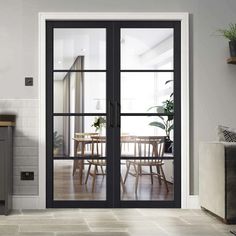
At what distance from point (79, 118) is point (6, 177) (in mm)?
965

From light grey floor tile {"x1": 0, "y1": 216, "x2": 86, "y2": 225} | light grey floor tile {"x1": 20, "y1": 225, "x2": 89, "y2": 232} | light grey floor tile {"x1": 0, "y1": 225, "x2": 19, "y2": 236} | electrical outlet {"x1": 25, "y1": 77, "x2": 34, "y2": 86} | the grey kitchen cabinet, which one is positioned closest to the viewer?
light grey floor tile {"x1": 0, "y1": 225, "x2": 19, "y2": 236}

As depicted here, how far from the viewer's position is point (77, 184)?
207 inches

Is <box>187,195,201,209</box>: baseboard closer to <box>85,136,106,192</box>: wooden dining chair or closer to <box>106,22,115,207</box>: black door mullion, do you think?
<box>106,22,115,207</box>: black door mullion

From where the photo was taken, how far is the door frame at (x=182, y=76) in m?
5.23

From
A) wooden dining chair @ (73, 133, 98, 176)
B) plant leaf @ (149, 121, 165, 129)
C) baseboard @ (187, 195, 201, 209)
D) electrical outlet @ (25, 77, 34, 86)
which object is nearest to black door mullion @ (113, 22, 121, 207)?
wooden dining chair @ (73, 133, 98, 176)

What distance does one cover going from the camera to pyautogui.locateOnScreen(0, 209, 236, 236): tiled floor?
403 cm

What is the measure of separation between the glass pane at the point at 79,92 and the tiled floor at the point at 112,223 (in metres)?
1.03

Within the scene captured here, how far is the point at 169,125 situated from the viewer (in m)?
5.34

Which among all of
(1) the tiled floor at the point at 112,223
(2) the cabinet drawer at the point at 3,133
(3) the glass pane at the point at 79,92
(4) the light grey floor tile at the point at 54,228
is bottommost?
(1) the tiled floor at the point at 112,223

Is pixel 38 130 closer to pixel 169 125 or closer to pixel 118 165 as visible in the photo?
pixel 118 165

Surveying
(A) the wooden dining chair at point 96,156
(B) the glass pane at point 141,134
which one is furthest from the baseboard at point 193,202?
(A) the wooden dining chair at point 96,156

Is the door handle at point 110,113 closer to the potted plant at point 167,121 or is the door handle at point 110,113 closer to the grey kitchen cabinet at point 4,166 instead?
the potted plant at point 167,121

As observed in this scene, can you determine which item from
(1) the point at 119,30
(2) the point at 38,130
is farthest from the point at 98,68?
(2) the point at 38,130

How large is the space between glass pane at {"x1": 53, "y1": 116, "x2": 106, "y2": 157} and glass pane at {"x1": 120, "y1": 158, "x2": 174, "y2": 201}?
12.8 inches
